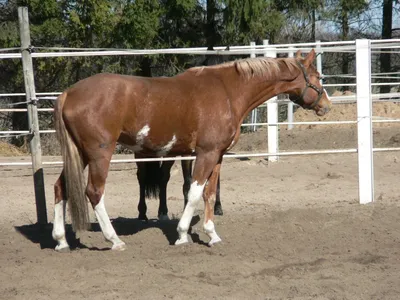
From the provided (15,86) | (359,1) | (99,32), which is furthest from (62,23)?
(359,1)

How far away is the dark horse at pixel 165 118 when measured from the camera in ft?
17.8

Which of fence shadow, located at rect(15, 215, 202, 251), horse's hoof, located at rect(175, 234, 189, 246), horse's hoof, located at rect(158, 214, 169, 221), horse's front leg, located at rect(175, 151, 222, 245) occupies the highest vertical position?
horse's front leg, located at rect(175, 151, 222, 245)

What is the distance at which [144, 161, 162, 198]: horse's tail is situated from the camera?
708cm

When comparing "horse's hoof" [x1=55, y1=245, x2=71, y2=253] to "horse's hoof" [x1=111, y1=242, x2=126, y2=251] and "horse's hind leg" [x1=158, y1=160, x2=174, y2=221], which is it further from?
"horse's hind leg" [x1=158, y1=160, x2=174, y2=221]

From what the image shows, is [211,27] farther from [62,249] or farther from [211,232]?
[62,249]

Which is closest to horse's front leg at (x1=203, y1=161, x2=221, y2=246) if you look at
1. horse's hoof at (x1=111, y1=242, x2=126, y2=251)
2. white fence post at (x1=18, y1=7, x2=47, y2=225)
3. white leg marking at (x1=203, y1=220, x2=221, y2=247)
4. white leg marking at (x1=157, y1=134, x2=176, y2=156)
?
white leg marking at (x1=203, y1=220, x2=221, y2=247)

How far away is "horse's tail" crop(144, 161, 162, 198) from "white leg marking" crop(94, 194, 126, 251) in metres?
1.50

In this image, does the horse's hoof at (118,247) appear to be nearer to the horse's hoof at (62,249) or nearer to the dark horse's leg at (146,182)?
the horse's hoof at (62,249)

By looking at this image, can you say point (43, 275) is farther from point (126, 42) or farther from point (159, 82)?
point (126, 42)

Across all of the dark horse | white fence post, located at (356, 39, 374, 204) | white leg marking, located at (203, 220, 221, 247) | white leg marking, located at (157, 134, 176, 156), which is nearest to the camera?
the dark horse

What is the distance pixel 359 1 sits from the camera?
21250mm

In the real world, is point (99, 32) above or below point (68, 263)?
above

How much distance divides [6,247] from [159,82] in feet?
6.73

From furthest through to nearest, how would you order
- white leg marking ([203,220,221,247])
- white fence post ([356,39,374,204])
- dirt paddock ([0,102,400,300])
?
white fence post ([356,39,374,204]), white leg marking ([203,220,221,247]), dirt paddock ([0,102,400,300])
